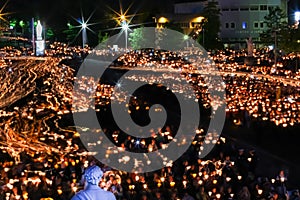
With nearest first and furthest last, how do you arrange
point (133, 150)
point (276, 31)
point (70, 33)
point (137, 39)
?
point (133, 150) → point (276, 31) → point (70, 33) → point (137, 39)

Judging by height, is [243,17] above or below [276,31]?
above

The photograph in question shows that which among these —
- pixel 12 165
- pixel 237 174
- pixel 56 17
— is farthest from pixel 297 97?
pixel 56 17

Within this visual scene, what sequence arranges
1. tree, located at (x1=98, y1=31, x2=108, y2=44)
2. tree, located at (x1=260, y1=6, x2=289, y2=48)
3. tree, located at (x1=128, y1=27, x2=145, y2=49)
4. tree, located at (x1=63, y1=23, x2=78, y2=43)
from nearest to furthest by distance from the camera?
tree, located at (x1=260, y1=6, x2=289, y2=48), tree, located at (x1=98, y1=31, x2=108, y2=44), tree, located at (x1=63, y1=23, x2=78, y2=43), tree, located at (x1=128, y1=27, x2=145, y2=49)

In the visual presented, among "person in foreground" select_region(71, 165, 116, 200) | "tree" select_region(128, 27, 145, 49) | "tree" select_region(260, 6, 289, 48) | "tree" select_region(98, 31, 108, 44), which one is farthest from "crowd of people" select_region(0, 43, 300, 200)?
"tree" select_region(128, 27, 145, 49)

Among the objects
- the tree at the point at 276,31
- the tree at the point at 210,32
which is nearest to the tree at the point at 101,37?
the tree at the point at 210,32

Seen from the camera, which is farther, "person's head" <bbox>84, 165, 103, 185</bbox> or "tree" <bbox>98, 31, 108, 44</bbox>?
"tree" <bbox>98, 31, 108, 44</bbox>

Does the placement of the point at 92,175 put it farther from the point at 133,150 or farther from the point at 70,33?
the point at 70,33

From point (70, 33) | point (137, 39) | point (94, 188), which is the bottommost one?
point (94, 188)

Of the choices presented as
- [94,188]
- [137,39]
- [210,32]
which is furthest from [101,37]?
[94,188]

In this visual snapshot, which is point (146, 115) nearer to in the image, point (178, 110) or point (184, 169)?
point (178, 110)

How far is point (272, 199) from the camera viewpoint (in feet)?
29.5

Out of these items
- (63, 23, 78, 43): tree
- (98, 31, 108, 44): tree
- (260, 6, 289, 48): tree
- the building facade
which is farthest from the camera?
the building facade

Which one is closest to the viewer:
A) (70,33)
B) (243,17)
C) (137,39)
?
(70,33)

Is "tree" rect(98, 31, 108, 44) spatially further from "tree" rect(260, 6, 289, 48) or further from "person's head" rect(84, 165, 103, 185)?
"person's head" rect(84, 165, 103, 185)
